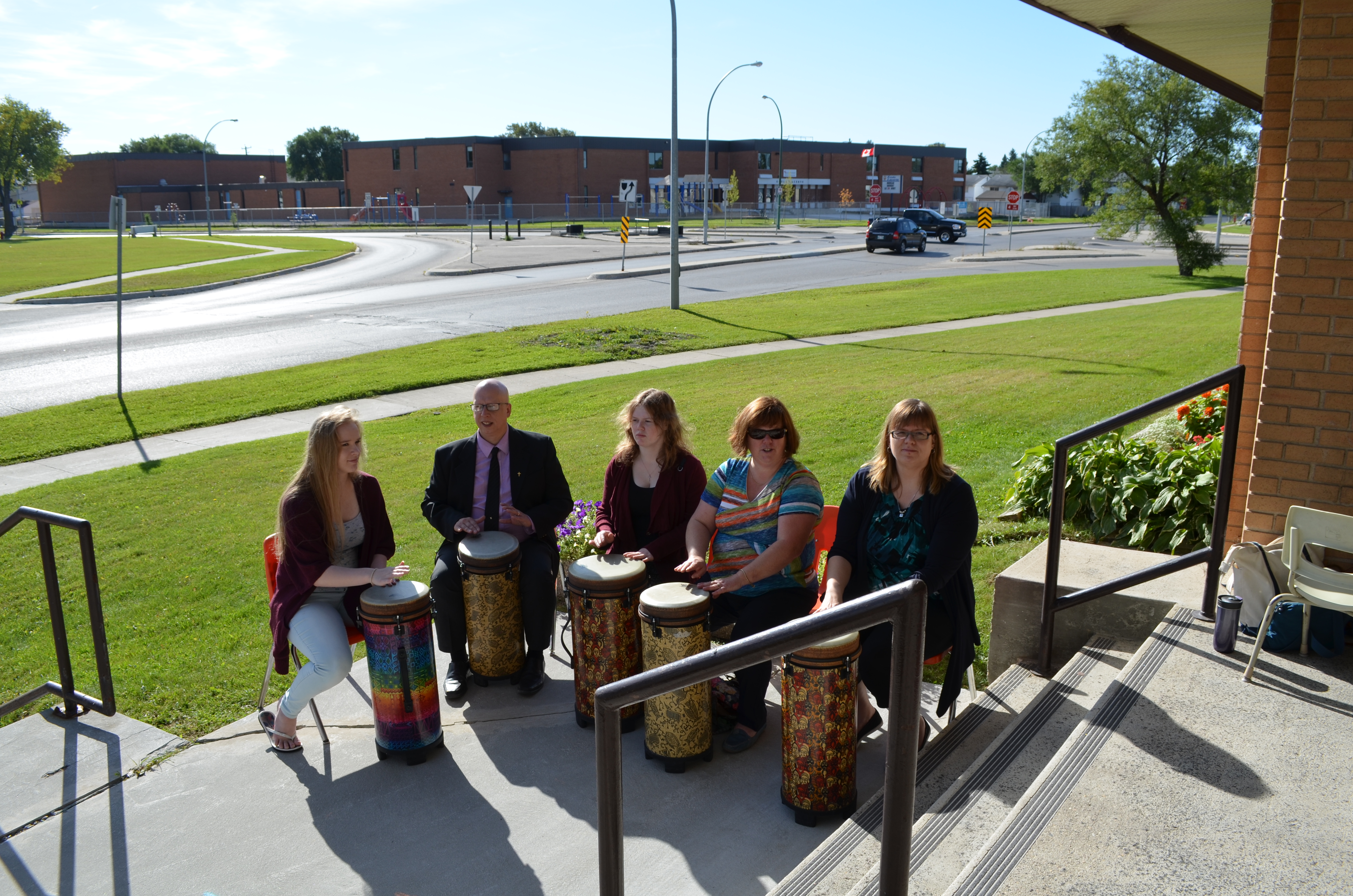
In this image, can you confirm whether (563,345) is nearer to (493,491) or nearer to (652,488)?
(493,491)

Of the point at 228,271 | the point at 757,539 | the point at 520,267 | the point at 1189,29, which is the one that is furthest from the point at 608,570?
the point at 228,271

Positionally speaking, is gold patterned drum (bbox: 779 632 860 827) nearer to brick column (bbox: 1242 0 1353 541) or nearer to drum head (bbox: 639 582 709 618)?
drum head (bbox: 639 582 709 618)

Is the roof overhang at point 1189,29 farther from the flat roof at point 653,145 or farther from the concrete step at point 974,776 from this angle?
the flat roof at point 653,145

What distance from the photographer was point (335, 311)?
25.5 metres

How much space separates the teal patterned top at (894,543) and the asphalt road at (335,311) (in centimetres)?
1434

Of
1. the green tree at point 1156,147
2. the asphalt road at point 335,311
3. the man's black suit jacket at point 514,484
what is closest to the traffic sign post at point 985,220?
the asphalt road at point 335,311

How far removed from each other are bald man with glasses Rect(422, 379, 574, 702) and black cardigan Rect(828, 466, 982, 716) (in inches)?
66.7

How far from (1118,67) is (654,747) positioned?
35.4m

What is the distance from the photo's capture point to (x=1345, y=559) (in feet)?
14.6

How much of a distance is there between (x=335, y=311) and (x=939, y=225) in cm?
3614

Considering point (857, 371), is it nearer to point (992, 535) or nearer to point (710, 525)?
point (992, 535)

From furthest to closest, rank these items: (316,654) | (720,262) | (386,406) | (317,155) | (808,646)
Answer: (317,155)
(720,262)
(386,406)
(316,654)
(808,646)

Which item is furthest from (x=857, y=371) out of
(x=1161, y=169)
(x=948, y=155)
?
(x=948, y=155)

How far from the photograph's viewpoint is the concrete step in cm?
317
